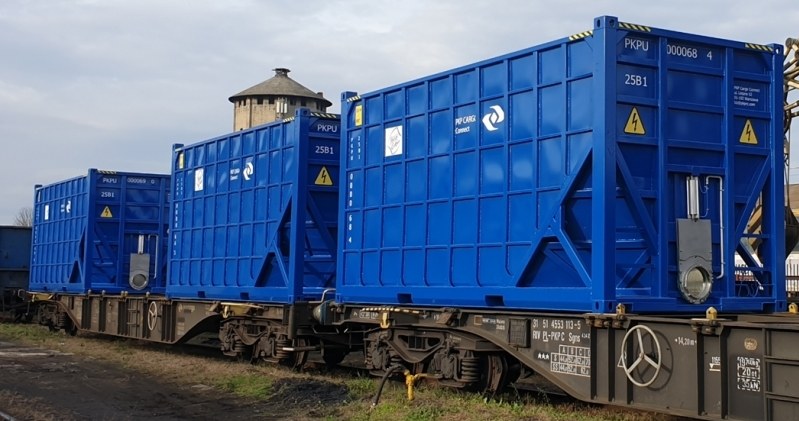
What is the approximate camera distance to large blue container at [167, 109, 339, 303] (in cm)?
1423

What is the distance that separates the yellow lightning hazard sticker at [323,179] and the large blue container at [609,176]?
3628 mm

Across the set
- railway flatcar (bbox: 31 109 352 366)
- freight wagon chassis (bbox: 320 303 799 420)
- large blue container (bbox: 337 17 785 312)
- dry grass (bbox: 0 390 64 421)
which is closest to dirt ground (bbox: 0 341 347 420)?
dry grass (bbox: 0 390 64 421)

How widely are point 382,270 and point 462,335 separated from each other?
191 centimetres

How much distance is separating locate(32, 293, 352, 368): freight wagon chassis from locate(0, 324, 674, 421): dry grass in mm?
374

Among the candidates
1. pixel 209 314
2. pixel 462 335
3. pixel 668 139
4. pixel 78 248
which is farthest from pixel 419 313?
pixel 78 248

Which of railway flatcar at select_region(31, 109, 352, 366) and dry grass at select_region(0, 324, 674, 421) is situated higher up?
railway flatcar at select_region(31, 109, 352, 366)

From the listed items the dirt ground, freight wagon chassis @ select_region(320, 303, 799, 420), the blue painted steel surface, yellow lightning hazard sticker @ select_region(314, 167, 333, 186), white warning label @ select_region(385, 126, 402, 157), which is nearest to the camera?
freight wagon chassis @ select_region(320, 303, 799, 420)

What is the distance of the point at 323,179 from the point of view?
14.5m

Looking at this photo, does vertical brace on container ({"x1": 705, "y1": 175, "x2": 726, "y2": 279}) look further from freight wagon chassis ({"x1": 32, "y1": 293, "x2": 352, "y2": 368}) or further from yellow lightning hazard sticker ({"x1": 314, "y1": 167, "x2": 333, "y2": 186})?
yellow lightning hazard sticker ({"x1": 314, "y1": 167, "x2": 333, "y2": 186})

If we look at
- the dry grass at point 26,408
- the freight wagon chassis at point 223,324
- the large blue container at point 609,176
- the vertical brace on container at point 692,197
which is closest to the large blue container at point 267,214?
the freight wagon chassis at point 223,324

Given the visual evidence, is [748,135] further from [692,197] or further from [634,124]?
[634,124]

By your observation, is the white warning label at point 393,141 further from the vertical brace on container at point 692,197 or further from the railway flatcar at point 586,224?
the vertical brace on container at point 692,197

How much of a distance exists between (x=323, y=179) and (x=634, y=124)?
6634mm

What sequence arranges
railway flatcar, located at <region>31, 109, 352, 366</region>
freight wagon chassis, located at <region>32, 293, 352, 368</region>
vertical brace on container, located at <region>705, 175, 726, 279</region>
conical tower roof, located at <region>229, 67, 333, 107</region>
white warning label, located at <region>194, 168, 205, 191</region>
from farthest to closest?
conical tower roof, located at <region>229, 67, 333, 107</region> < white warning label, located at <region>194, 168, 205, 191</region> < railway flatcar, located at <region>31, 109, 352, 366</region> < freight wagon chassis, located at <region>32, 293, 352, 368</region> < vertical brace on container, located at <region>705, 175, 726, 279</region>
